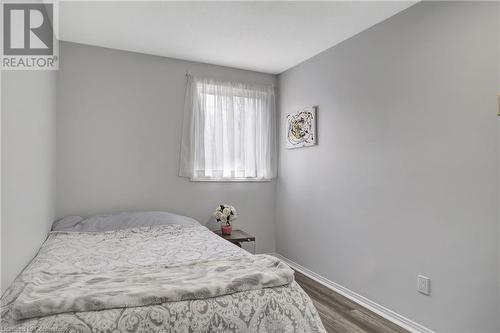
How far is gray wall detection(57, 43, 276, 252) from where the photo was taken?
3.25m

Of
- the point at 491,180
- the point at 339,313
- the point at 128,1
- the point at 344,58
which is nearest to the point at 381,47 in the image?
the point at 344,58

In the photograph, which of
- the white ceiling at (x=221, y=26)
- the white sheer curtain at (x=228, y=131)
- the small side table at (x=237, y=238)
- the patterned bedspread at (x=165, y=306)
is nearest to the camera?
the patterned bedspread at (x=165, y=306)

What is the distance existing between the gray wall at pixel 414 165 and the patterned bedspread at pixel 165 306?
1159mm

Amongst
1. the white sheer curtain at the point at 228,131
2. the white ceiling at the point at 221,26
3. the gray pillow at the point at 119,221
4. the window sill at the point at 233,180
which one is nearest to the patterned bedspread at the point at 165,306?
the gray pillow at the point at 119,221

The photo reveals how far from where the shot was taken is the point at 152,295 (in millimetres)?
1422

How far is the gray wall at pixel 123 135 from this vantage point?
10.7ft

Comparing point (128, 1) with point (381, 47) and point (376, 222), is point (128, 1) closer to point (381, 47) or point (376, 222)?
point (381, 47)

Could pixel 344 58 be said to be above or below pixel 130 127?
above

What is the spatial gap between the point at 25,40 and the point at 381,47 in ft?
8.80

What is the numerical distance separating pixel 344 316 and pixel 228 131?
237 cm

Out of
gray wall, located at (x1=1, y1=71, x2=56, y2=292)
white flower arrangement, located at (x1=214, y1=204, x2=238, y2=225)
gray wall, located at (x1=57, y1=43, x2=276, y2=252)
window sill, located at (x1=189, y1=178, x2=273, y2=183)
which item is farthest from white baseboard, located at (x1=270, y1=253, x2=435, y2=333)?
gray wall, located at (x1=1, y1=71, x2=56, y2=292)

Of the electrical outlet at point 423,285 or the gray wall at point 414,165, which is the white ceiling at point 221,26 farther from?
the electrical outlet at point 423,285

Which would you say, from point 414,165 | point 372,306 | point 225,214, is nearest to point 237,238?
point 225,214

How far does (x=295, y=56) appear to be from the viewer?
3588mm
